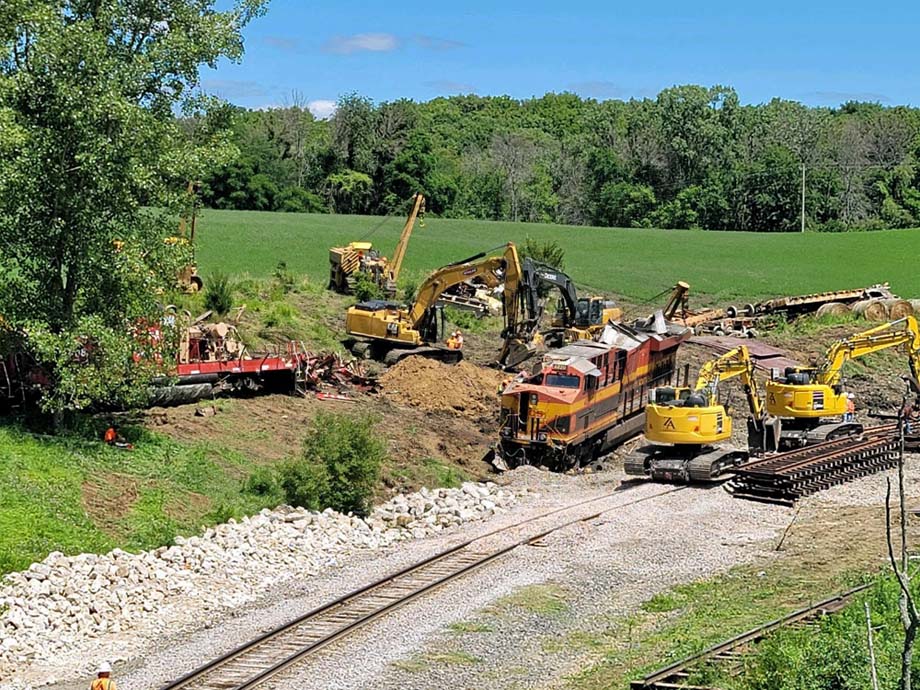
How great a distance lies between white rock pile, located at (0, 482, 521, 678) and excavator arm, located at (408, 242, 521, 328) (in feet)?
49.0

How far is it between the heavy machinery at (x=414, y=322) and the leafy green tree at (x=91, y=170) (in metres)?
15.8

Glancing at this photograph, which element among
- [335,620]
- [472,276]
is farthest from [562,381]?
[335,620]

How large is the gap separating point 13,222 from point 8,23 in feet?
14.9

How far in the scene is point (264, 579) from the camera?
25203mm

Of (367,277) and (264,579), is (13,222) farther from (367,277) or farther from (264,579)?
(367,277)

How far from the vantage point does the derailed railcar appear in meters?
36.0

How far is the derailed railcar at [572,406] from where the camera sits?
118ft

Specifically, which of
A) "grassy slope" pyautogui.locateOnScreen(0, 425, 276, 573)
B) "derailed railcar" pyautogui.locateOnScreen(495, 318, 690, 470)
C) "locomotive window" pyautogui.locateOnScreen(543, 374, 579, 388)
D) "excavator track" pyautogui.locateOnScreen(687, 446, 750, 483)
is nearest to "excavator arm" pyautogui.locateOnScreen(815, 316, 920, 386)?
"excavator track" pyautogui.locateOnScreen(687, 446, 750, 483)

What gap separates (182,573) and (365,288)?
115ft

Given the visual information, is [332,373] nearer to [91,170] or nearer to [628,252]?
[91,170]

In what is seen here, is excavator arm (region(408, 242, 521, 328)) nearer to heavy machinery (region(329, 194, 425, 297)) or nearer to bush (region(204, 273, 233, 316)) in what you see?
bush (region(204, 273, 233, 316))

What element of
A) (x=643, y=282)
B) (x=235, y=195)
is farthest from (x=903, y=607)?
(x=235, y=195)

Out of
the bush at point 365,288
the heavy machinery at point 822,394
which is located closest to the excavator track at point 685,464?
the heavy machinery at point 822,394

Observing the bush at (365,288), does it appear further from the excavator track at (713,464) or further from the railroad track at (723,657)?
the railroad track at (723,657)
